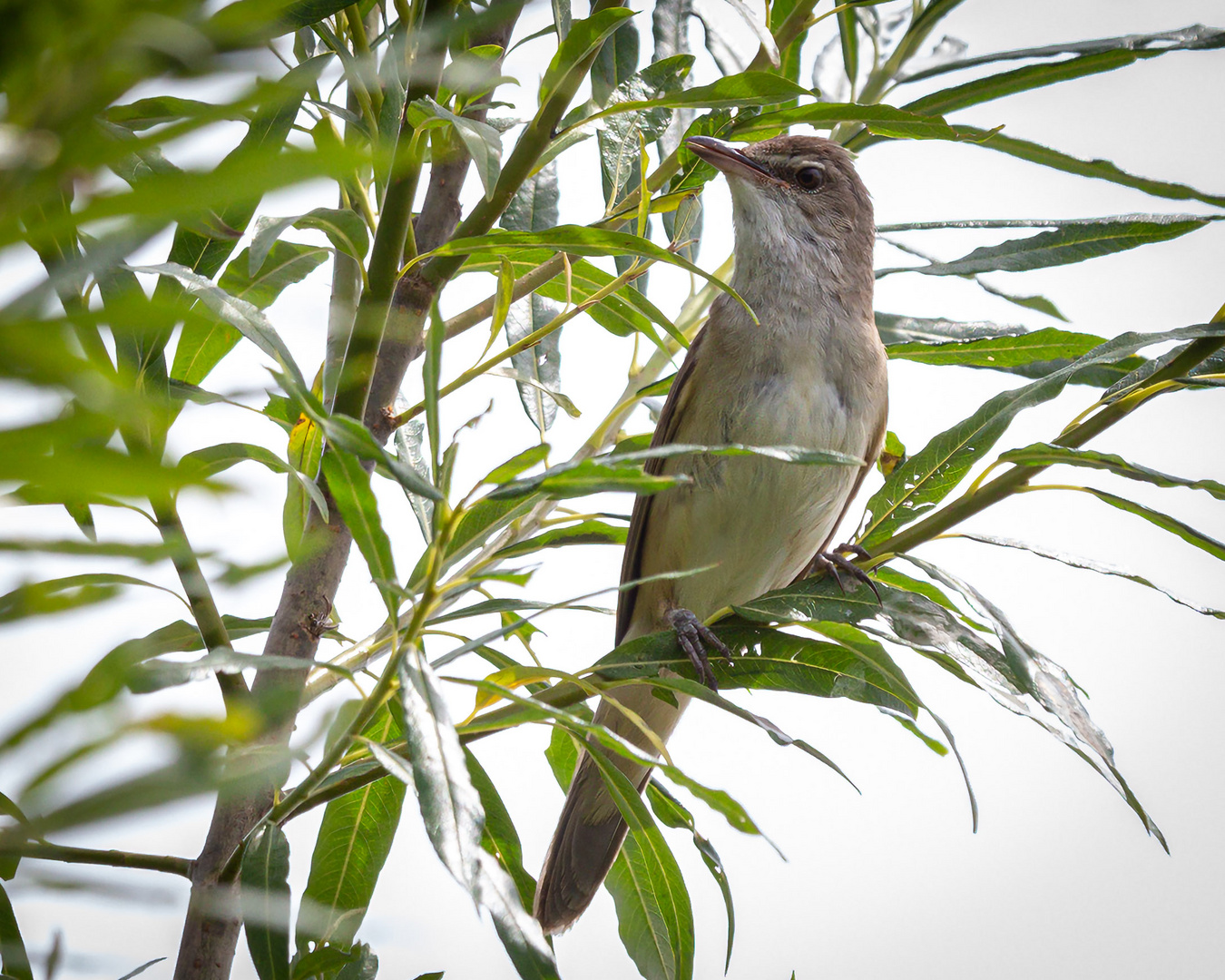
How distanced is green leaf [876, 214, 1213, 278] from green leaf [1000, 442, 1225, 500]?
0.50 m

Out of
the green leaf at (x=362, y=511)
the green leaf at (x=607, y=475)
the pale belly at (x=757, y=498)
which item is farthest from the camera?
the pale belly at (x=757, y=498)

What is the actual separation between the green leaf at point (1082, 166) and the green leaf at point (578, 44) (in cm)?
70

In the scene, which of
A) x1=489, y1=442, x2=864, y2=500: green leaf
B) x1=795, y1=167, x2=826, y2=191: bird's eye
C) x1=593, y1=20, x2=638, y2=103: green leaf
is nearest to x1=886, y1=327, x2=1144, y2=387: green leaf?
x1=593, y1=20, x2=638, y2=103: green leaf

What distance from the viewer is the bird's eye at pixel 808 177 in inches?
115

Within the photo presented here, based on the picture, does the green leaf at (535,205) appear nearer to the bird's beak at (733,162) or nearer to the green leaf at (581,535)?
the bird's beak at (733,162)

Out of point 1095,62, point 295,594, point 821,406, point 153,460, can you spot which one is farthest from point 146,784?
point 821,406

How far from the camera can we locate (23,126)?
0.80ft

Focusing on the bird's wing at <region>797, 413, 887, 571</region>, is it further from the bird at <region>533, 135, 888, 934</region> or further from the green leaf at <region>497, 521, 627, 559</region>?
the green leaf at <region>497, 521, 627, 559</region>

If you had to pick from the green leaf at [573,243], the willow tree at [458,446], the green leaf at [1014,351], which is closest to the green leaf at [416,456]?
the willow tree at [458,446]

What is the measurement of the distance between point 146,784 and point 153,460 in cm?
8

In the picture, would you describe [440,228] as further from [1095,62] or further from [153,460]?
[153,460]

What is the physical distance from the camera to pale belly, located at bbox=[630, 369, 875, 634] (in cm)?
241

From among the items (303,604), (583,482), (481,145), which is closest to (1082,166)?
(481,145)

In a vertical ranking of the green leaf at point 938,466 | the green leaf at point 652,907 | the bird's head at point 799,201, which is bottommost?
the green leaf at point 652,907
